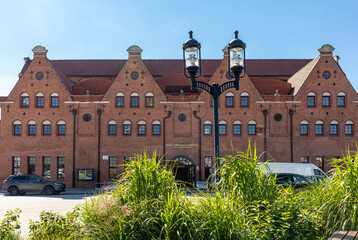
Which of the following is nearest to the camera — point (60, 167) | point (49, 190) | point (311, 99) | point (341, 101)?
point (49, 190)

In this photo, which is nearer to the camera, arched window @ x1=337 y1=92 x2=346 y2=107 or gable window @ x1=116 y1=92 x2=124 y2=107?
arched window @ x1=337 y1=92 x2=346 y2=107

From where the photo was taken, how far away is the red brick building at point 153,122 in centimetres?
2817

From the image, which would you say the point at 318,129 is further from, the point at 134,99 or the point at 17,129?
the point at 17,129

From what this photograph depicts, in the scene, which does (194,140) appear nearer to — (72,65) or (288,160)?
(288,160)

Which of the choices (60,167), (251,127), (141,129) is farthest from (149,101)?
(60,167)

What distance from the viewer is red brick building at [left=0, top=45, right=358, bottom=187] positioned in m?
28.2

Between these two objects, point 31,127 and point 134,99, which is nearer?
point 31,127

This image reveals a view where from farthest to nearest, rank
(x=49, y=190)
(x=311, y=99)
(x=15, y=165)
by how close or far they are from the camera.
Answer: (x=311, y=99) < (x=15, y=165) < (x=49, y=190)

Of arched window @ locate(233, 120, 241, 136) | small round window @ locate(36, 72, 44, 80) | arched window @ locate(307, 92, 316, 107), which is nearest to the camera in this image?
arched window @ locate(233, 120, 241, 136)

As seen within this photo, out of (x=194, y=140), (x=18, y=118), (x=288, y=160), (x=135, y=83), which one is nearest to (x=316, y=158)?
(x=288, y=160)

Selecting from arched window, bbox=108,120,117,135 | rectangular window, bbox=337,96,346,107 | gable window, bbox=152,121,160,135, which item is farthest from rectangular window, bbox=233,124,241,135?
arched window, bbox=108,120,117,135

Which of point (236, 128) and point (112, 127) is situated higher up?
point (112, 127)

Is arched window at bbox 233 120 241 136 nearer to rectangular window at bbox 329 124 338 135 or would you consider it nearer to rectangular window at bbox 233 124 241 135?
rectangular window at bbox 233 124 241 135

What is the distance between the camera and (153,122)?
28.5 meters
